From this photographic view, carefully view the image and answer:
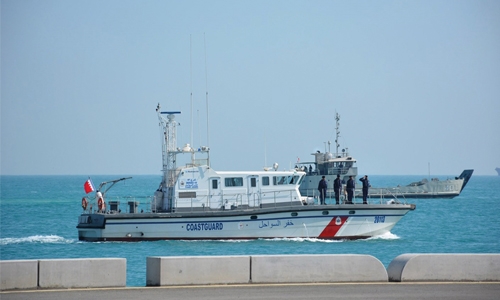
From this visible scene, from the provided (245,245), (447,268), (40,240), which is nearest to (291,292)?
(447,268)

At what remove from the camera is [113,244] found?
1201 inches

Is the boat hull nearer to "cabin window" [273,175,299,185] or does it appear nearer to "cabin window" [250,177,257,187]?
"cabin window" [250,177,257,187]

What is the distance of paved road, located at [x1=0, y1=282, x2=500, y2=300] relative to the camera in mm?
13609

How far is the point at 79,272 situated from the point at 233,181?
56.4 ft

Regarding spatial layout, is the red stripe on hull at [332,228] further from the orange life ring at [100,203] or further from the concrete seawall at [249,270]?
the concrete seawall at [249,270]

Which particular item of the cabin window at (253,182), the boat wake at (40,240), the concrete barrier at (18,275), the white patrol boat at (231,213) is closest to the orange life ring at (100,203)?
the white patrol boat at (231,213)

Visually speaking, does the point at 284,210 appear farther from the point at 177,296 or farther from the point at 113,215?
the point at 177,296

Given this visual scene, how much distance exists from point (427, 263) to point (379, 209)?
1570 cm

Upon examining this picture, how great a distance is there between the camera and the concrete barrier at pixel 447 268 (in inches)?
599

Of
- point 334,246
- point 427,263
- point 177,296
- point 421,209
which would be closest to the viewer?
point 177,296

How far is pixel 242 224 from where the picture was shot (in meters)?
30.7

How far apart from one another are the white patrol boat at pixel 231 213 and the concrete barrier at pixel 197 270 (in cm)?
1551

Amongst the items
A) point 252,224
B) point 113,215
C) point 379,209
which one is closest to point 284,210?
point 252,224

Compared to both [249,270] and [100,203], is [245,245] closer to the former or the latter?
[100,203]
